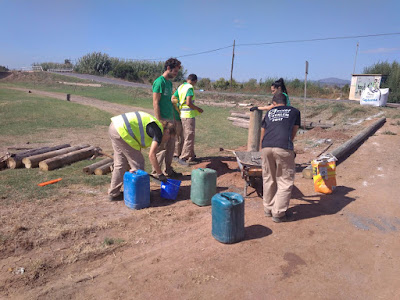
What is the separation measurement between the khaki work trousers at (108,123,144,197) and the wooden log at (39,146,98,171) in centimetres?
219

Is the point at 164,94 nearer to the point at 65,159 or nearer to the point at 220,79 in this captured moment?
the point at 65,159

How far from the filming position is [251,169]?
4977 millimetres

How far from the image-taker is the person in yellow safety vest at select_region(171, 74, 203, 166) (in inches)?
259

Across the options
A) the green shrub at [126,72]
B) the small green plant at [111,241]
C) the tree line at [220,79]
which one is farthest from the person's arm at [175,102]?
the green shrub at [126,72]

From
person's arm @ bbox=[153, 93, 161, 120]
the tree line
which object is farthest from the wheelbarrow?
the tree line

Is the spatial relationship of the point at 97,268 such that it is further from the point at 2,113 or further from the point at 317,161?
the point at 2,113

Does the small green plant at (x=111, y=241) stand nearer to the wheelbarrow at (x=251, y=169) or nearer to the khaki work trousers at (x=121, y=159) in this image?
the khaki work trousers at (x=121, y=159)

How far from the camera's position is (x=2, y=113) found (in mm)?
12336

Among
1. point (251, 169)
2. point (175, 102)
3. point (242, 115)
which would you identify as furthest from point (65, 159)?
point (242, 115)

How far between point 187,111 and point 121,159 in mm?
2629

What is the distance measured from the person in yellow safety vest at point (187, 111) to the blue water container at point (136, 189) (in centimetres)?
249

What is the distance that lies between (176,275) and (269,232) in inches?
56.0

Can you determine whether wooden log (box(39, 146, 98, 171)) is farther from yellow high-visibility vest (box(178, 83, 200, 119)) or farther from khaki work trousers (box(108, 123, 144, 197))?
yellow high-visibility vest (box(178, 83, 200, 119))

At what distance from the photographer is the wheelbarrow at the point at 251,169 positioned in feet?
16.2
